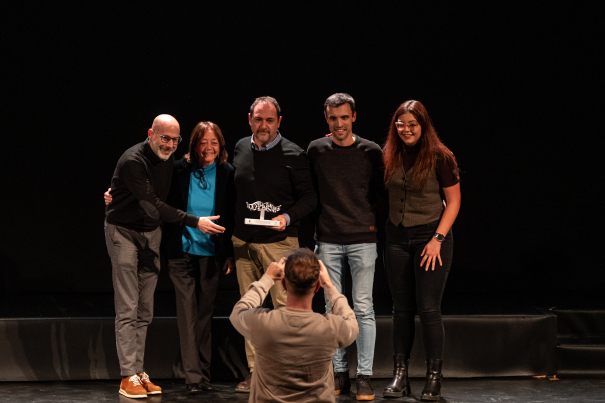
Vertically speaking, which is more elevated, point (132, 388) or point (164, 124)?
point (164, 124)

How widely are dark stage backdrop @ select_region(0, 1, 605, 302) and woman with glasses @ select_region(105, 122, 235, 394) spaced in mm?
1127

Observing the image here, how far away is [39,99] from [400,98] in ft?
8.00

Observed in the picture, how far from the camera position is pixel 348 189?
10.1 ft

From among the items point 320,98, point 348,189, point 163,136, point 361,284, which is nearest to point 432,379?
point 361,284

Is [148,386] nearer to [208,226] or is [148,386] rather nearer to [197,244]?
[197,244]

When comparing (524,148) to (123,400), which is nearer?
(123,400)

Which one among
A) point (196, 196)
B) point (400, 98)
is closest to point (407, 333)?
point (196, 196)

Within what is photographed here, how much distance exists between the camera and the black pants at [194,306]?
10.4 ft

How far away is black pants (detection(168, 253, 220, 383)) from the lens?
3.16 meters

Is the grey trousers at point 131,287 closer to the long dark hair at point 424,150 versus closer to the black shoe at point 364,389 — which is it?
the black shoe at point 364,389

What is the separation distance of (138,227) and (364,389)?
4.46ft

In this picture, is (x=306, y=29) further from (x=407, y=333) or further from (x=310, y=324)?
(x=310, y=324)

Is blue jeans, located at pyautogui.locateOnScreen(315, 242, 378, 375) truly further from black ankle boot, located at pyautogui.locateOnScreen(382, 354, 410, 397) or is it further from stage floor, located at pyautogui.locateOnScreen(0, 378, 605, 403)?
stage floor, located at pyautogui.locateOnScreen(0, 378, 605, 403)

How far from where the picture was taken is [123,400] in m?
3.03
